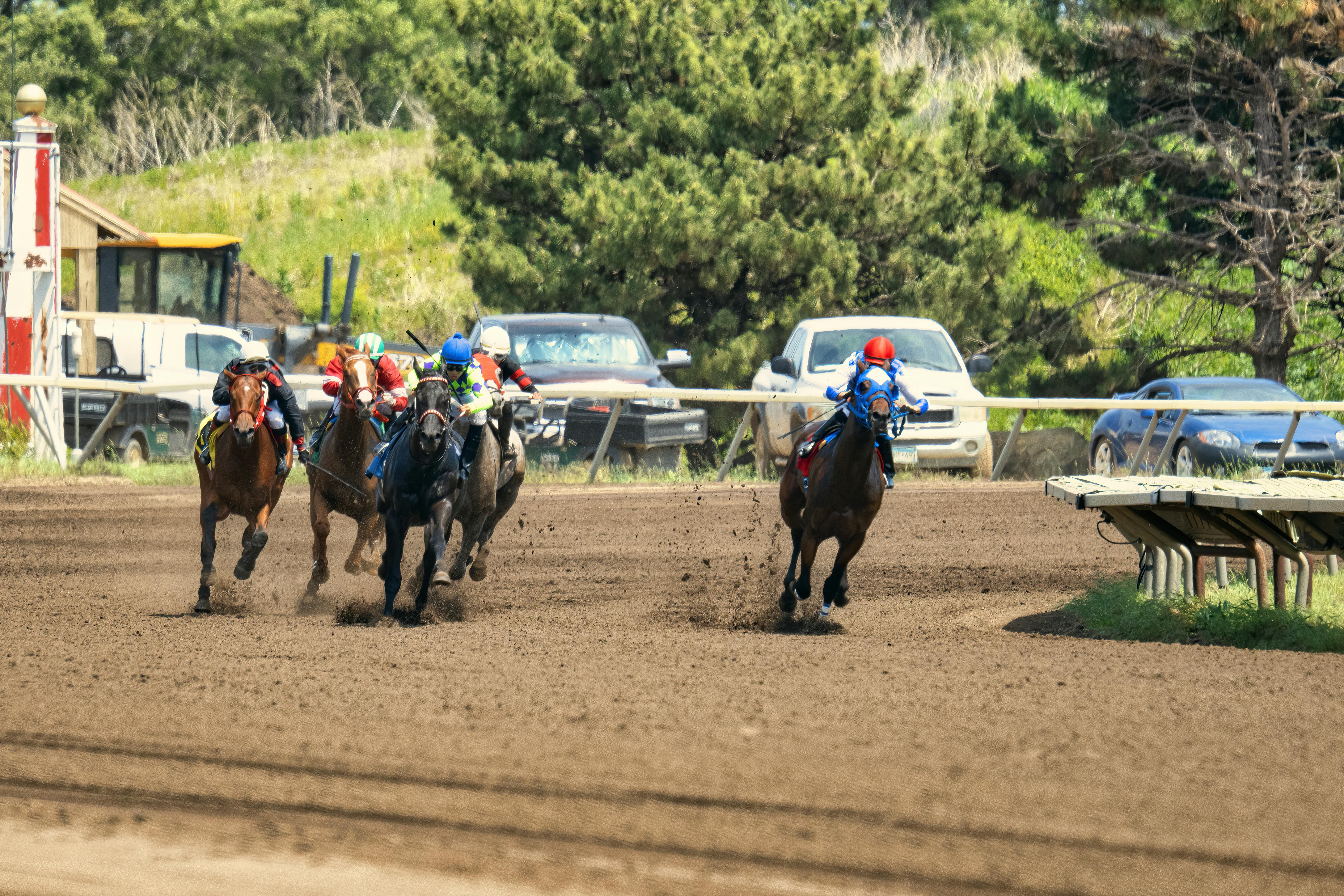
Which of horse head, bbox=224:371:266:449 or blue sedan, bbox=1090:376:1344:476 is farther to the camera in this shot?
blue sedan, bbox=1090:376:1344:476

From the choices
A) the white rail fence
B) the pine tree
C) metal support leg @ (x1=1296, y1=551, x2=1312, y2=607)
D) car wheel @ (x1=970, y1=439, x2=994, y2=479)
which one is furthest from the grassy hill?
metal support leg @ (x1=1296, y1=551, x2=1312, y2=607)

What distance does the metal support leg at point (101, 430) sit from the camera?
1850 centimetres

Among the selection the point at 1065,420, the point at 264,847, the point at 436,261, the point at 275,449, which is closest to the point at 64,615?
the point at 275,449

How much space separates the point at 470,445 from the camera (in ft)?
38.6

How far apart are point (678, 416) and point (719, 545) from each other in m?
4.32

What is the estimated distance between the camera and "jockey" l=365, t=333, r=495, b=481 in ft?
37.1

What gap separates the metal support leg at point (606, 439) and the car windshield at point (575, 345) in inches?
45.4

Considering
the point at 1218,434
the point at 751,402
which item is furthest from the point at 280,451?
the point at 1218,434

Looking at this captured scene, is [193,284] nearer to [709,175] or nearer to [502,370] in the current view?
[709,175]

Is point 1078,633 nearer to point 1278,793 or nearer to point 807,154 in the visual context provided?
point 1278,793

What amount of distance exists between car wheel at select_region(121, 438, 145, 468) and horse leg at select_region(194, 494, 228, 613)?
8.46 metres

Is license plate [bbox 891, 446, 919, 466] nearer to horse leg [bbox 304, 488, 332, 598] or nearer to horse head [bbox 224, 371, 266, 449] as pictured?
horse leg [bbox 304, 488, 332, 598]

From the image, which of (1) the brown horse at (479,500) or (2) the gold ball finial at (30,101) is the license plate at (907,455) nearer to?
(1) the brown horse at (479,500)

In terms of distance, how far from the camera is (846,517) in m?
11.1
